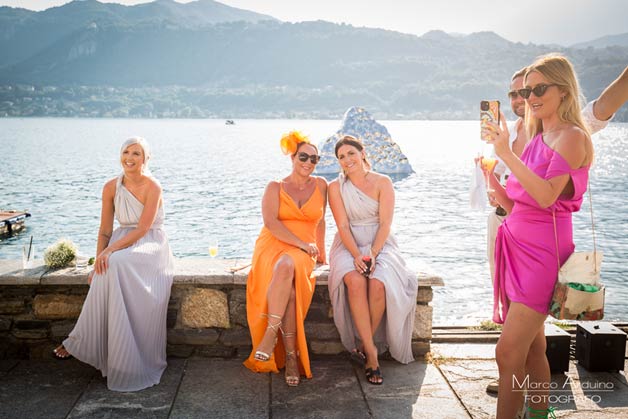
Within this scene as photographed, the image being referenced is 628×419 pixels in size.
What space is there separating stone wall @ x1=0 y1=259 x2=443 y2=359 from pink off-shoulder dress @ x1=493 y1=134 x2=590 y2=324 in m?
1.37

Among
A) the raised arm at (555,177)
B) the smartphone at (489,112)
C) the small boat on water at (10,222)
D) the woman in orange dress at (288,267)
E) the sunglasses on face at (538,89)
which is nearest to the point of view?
the raised arm at (555,177)

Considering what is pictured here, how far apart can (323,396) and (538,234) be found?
5.41ft

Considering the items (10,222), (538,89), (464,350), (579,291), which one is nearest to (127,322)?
(464,350)

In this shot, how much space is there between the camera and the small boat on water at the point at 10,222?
69.1 feet

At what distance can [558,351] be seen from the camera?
3.66 m

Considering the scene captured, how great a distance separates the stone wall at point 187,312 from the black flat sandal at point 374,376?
44 cm

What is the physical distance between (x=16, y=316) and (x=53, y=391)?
830 millimetres

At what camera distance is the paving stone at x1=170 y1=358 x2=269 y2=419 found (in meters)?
3.14

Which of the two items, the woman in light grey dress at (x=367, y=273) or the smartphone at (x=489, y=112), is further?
the woman in light grey dress at (x=367, y=273)

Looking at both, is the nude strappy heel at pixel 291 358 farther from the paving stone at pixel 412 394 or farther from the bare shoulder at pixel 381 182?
the bare shoulder at pixel 381 182

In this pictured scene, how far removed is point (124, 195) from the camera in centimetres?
394

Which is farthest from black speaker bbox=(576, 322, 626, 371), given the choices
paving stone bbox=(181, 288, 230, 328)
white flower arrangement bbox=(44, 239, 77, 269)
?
white flower arrangement bbox=(44, 239, 77, 269)

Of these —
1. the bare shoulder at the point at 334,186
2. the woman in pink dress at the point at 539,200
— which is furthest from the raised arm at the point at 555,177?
the bare shoulder at the point at 334,186

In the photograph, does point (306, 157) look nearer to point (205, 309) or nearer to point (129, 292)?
point (205, 309)
